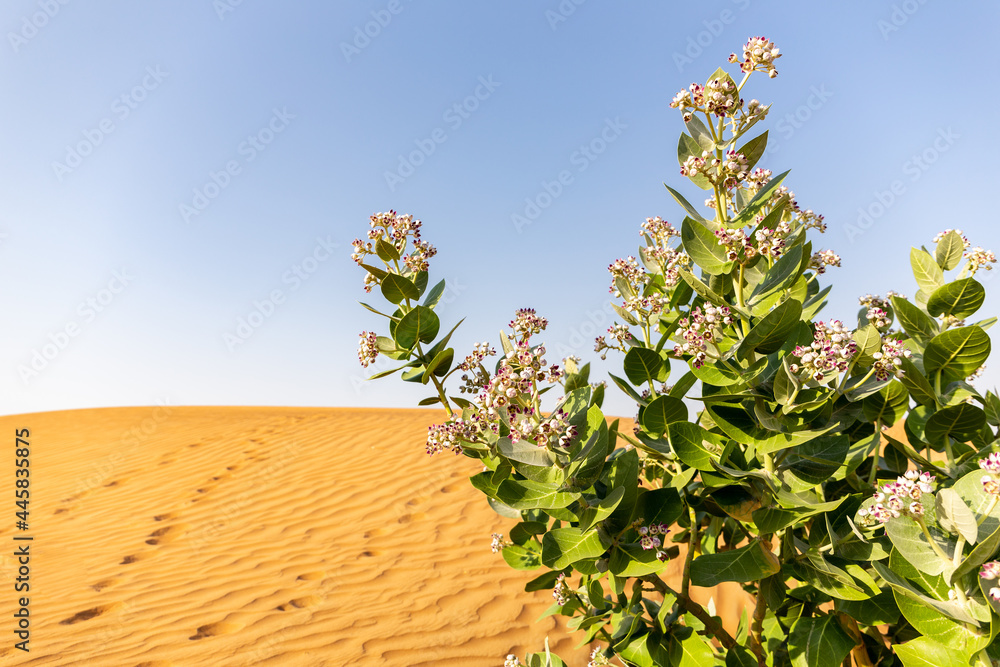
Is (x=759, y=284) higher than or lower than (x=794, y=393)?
higher

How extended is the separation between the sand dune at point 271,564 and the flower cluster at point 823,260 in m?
4.03

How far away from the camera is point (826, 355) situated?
5.84 feet

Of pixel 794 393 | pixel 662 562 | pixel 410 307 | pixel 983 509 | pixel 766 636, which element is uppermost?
pixel 410 307

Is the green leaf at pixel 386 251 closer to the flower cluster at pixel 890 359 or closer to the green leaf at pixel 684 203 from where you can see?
the green leaf at pixel 684 203

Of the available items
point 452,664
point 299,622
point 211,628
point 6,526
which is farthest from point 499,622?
point 6,526

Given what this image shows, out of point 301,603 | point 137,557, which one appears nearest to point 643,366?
point 301,603

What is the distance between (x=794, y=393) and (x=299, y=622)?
5684 mm

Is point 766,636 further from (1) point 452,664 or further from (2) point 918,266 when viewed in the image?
(1) point 452,664

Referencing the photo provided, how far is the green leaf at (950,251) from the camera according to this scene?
2570 mm

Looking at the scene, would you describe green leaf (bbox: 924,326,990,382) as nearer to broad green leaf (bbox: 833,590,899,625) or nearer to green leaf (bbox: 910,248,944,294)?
green leaf (bbox: 910,248,944,294)

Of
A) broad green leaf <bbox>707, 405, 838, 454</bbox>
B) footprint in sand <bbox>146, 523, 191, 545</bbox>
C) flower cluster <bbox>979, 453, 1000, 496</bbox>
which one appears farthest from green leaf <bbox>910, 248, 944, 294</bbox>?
footprint in sand <bbox>146, 523, 191, 545</bbox>

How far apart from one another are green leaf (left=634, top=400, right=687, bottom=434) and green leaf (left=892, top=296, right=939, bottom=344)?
3.57 feet

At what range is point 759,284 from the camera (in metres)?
2.04

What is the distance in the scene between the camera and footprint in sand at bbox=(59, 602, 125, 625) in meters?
6.03
